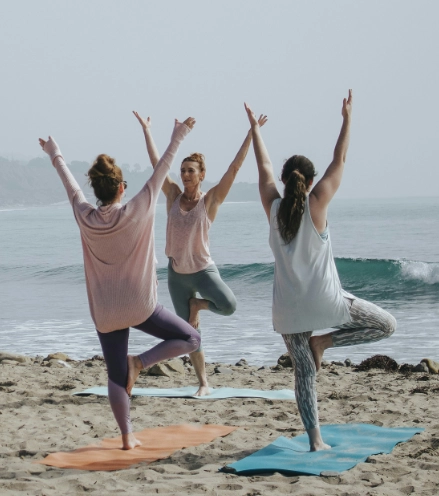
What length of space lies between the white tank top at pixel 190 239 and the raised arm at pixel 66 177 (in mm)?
1511

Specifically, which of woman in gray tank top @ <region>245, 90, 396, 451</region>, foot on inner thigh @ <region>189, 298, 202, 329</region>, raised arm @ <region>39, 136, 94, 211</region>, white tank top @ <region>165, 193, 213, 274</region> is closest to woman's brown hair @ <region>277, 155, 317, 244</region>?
woman in gray tank top @ <region>245, 90, 396, 451</region>

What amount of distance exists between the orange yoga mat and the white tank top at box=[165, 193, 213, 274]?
133 cm

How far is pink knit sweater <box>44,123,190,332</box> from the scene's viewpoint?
4.73 meters

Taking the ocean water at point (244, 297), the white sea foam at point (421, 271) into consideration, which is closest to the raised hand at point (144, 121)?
the ocean water at point (244, 297)

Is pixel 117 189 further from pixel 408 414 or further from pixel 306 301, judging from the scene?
pixel 408 414

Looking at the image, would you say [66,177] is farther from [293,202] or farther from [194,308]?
[194,308]

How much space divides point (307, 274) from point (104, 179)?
1.34m

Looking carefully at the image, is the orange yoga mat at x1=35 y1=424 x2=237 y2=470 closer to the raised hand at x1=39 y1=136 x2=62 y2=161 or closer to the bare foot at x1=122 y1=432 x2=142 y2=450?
the bare foot at x1=122 y1=432 x2=142 y2=450

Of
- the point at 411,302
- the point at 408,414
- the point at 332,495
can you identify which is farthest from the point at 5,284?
the point at 332,495

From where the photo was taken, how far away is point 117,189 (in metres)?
4.82

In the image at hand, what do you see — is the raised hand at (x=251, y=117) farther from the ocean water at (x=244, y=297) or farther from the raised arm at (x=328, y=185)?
the ocean water at (x=244, y=297)

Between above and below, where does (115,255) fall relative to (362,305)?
above

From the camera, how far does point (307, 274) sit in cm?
456

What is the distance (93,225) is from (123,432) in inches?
56.0
